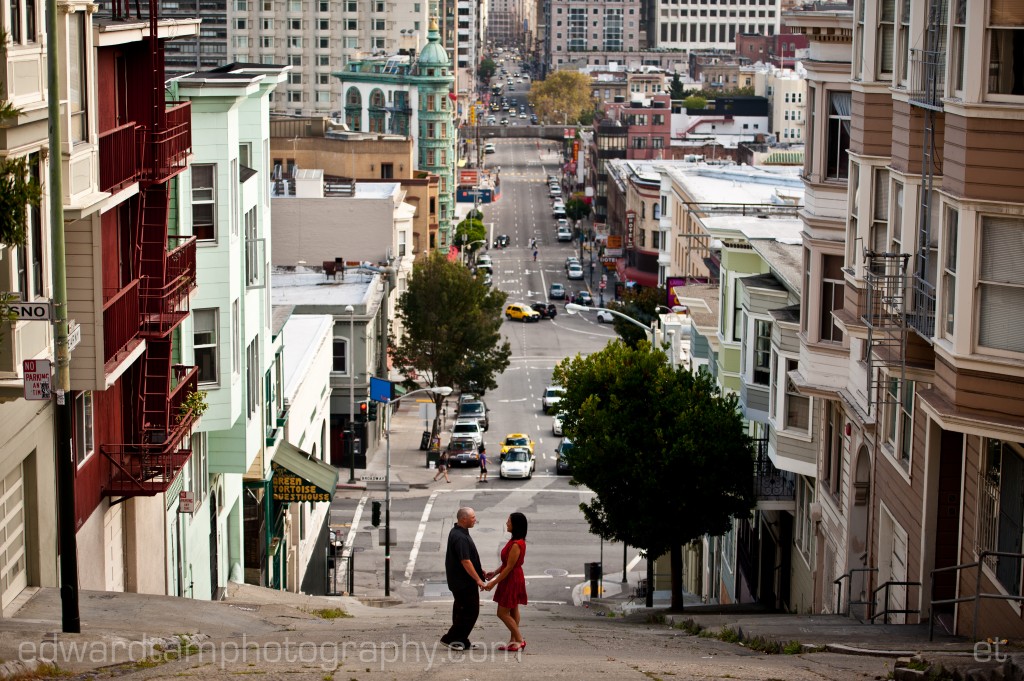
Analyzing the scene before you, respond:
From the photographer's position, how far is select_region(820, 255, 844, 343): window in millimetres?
31859

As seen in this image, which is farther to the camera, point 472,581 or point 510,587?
point 510,587

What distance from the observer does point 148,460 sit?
2703 cm

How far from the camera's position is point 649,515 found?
37.2 metres

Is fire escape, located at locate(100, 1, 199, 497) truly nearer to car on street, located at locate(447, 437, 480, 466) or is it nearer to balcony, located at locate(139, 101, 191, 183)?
balcony, located at locate(139, 101, 191, 183)

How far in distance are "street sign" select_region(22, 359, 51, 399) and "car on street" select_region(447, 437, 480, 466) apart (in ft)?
191

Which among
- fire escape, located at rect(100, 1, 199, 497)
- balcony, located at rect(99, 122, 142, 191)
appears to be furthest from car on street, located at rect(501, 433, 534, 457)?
balcony, located at rect(99, 122, 142, 191)

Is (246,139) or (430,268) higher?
(246,139)

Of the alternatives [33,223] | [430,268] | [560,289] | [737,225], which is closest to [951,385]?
[33,223]

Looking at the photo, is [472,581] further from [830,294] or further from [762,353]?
[762,353]

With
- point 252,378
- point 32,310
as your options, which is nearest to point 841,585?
point 252,378

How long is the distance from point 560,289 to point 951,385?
117197mm

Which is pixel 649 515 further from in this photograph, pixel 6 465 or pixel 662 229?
pixel 662 229

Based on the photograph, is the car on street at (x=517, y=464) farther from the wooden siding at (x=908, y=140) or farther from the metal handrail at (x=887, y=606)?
the wooden siding at (x=908, y=140)

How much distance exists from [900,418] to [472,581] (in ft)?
36.3
